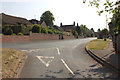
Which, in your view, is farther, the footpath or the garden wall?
the garden wall

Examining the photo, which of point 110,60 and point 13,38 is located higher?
point 13,38

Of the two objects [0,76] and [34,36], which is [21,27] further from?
[0,76]

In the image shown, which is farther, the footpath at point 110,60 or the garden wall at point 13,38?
the garden wall at point 13,38

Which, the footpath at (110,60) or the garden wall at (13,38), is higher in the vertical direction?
the garden wall at (13,38)

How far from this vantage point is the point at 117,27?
6.29 metres

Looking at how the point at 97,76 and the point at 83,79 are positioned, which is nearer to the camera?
the point at 83,79

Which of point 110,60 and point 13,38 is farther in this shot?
point 13,38

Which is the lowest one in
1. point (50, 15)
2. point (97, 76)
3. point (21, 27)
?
point (97, 76)

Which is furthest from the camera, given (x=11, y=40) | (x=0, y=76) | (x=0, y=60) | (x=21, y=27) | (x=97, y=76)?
(x=21, y=27)

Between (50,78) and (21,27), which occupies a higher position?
(21,27)

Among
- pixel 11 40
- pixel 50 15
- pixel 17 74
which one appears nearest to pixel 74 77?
pixel 17 74

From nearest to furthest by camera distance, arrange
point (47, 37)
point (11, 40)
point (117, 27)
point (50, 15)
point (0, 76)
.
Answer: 1. point (0, 76)
2. point (117, 27)
3. point (11, 40)
4. point (47, 37)
5. point (50, 15)

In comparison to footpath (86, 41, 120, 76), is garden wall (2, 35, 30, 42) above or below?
above

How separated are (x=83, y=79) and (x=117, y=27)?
3.55 m
